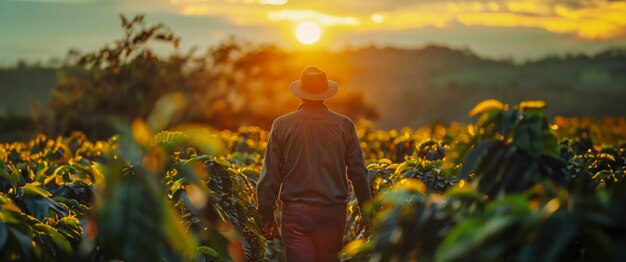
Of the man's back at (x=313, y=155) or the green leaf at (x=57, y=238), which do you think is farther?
the man's back at (x=313, y=155)

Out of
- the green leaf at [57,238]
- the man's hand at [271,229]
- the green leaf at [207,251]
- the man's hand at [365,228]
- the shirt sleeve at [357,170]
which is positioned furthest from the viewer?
the man's hand at [271,229]

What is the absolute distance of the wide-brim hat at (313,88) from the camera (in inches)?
245

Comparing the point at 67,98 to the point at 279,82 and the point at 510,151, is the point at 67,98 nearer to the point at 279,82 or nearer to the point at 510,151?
the point at 279,82

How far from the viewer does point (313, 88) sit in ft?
20.6

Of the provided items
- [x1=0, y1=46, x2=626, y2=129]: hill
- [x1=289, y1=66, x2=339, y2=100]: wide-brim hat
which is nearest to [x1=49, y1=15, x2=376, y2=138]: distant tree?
[x1=289, y1=66, x2=339, y2=100]: wide-brim hat

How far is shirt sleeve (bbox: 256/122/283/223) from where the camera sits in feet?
20.1

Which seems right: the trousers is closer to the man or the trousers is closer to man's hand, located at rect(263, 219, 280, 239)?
the man

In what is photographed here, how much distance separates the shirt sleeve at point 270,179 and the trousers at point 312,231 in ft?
0.49

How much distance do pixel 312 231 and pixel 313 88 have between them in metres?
1.07

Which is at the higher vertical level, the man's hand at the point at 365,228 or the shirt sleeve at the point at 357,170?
the shirt sleeve at the point at 357,170

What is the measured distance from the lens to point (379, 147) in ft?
36.1

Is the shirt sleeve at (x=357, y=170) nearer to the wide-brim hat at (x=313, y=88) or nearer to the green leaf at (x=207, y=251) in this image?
the wide-brim hat at (x=313, y=88)

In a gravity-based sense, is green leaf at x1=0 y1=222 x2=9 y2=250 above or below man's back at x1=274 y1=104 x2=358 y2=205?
above

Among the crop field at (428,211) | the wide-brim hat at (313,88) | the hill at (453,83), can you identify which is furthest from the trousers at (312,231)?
the hill at (453,83)
